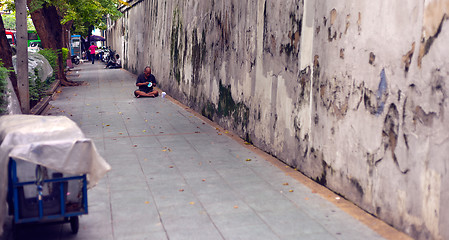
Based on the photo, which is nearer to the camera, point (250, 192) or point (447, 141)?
point (447, 141)

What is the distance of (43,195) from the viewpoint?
4539 millimetres

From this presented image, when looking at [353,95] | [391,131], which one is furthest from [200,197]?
[391,131]

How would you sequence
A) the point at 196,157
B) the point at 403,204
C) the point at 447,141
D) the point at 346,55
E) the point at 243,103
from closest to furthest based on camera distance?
the point at 447,141, the point at 403,204, the point at 346,55, the point at 196,157, the point at 243,103

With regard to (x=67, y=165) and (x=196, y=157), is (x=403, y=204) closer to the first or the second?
(x=67, y=165)

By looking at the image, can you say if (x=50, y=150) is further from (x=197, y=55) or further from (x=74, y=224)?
(x=197, y=55)

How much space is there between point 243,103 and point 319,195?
400 centimetres

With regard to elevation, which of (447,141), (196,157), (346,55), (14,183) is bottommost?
(196,157)

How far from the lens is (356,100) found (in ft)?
18.8

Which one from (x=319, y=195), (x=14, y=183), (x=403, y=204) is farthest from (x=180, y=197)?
(x=403, y=204)

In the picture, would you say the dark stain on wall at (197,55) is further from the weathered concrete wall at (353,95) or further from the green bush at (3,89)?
the green bush at (3,89)

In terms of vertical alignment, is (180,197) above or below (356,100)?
below

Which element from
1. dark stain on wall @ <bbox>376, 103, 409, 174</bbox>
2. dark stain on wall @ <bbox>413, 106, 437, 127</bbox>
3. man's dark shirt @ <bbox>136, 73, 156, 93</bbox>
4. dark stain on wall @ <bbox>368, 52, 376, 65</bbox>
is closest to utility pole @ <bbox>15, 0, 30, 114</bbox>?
man's dark shirt @ <bbox>136, 73, 156, 93</bbox>

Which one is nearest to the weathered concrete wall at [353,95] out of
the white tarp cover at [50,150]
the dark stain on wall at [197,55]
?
the dark stain on wall at [197,55]

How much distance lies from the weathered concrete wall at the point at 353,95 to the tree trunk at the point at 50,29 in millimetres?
11597
